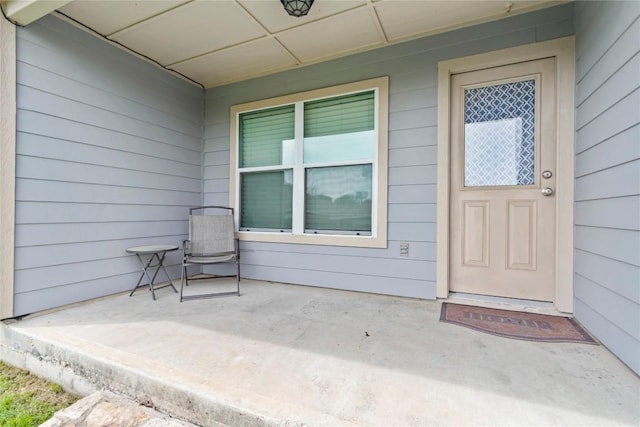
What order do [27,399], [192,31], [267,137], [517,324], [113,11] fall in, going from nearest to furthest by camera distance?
[27,399], [517,324], [113,11], [192,31], [267,137]

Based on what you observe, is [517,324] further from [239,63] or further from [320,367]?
[239,63]

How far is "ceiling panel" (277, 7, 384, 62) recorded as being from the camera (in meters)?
2.37

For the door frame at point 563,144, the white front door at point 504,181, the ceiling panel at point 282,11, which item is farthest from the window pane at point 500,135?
the ceiling panel at point 282,11

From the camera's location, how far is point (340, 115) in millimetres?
2957

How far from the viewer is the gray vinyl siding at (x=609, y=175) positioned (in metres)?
1.45

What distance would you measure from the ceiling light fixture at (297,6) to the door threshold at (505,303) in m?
2.60

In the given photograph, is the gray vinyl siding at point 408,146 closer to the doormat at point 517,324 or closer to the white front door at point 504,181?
the white front door at point 504,181

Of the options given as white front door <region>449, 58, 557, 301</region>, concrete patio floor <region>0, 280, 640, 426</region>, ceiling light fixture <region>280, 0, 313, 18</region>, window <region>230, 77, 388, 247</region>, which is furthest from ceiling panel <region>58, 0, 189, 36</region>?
white front door <region>449, 58, 557, 301</region>

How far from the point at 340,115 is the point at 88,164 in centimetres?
235

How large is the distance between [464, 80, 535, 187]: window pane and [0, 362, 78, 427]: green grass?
10.4 feet

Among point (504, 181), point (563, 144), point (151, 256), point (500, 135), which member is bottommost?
point (151, 256)

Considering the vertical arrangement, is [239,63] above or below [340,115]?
above

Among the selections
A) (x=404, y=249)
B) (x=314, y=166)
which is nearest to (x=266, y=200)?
(x=314, y=166)

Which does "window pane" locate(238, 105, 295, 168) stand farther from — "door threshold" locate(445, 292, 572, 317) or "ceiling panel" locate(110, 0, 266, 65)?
"door threshold" locate(445, 292, 572, 317)
